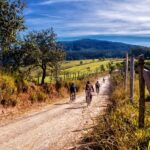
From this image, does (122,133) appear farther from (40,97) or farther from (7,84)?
(40,97)

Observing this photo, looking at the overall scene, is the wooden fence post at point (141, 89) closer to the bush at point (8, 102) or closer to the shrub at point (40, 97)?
the bush at point (8, 102)

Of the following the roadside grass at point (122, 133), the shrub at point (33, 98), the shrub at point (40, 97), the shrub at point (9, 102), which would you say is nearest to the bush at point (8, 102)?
the shrub at point (9, 102)

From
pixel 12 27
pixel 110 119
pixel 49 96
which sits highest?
pixel 12 27

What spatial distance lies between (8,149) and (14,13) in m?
15.2

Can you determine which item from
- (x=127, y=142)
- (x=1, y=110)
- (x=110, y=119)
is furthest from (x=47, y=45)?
(x=127, y=142)

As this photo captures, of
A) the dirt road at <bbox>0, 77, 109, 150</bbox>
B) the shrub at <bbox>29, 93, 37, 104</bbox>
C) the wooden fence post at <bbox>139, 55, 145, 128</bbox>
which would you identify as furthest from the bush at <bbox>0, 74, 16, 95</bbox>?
the wooden fence post at <bbox>139, 55, 145, 128</bbox>

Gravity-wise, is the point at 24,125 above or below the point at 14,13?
below

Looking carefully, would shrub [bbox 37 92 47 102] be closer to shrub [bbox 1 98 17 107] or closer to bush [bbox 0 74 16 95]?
bush [bbox 0 74 16 95]

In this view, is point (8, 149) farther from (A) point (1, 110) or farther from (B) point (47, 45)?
(B) point (47, 45)

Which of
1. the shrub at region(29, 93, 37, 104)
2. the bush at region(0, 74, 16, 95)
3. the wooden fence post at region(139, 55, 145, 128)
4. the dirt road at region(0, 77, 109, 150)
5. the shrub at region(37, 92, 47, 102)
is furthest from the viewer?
the shrub at region(37, 92, 47, 102)

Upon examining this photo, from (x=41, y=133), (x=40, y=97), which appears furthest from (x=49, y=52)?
(x=41, y=133)

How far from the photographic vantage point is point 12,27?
1025 inches

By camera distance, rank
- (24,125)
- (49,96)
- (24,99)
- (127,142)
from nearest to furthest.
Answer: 1. (127,142)
2. (24,125)
3. (24,99)
4. (49,96)

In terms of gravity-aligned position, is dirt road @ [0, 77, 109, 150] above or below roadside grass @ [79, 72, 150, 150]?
below
